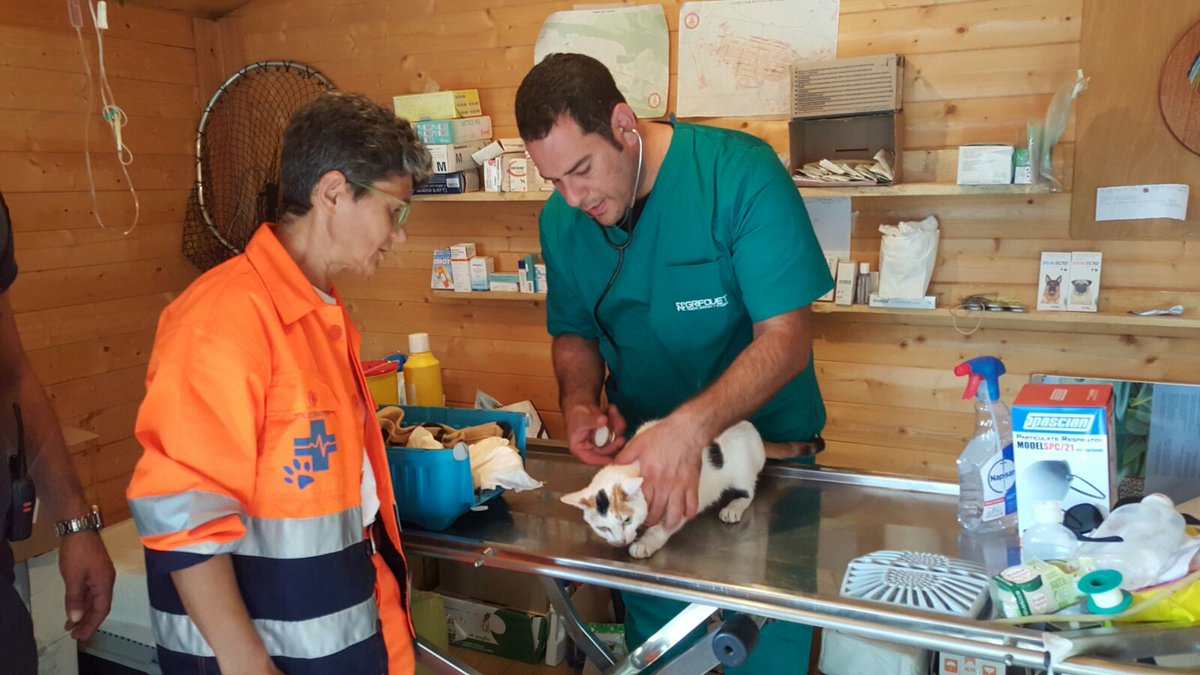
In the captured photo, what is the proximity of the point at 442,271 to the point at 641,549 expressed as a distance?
2240 millimetres

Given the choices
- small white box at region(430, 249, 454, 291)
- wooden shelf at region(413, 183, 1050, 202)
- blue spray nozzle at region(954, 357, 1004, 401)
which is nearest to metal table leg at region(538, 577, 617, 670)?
blue spray nozzle at region(954, 357, 1004, 401)

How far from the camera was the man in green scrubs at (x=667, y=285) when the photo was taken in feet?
5.32

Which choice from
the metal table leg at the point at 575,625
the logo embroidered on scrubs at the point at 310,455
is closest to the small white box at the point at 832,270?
the metal table leg at the point at 575,625

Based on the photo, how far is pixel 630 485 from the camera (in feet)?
4.79

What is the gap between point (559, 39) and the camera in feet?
10.5

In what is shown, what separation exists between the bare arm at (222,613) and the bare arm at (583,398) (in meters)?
0.78

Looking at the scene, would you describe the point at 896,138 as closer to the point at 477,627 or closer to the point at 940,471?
the point at 940,471

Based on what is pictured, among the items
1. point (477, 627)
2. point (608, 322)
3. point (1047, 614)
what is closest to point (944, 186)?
point (608, 322)

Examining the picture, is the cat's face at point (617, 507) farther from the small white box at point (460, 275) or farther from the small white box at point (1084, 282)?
the small white box at point (460, 275)

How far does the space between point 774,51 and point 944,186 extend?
751 mm

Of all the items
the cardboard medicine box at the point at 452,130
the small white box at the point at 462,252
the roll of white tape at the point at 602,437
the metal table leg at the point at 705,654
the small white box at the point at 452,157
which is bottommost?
the metal table leg at the point at 705,654

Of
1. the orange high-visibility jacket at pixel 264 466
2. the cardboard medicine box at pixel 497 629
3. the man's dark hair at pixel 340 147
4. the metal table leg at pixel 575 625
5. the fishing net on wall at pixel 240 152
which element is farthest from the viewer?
the fishing net on wall at pixel 240 152

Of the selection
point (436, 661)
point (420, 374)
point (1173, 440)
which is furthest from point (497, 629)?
point (1173, 440)

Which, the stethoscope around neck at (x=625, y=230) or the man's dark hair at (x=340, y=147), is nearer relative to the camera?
the man's dark hair at (x=340, y=147)
